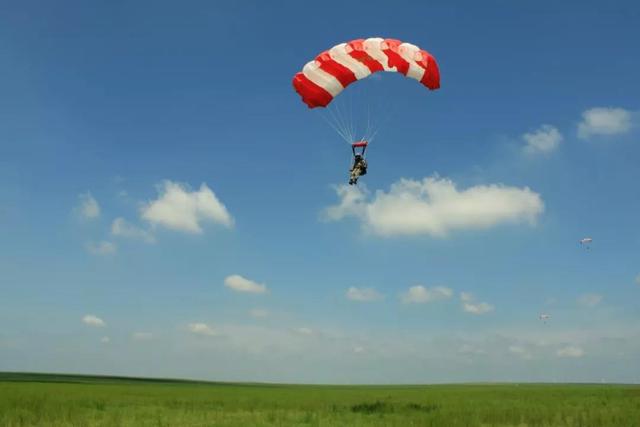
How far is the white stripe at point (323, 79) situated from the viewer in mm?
24359

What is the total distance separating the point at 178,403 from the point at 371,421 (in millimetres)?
14478

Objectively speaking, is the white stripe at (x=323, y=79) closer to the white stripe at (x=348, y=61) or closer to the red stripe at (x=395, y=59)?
the white stripe at (x=348, y=61)

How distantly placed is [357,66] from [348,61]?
449mm

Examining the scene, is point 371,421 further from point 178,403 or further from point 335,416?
point 178,403

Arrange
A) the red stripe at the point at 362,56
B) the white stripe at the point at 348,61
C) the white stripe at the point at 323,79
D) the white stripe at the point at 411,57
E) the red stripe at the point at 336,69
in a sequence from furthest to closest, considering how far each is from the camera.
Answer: the white stripe at the point at 323,79
the red stripe at the point at 336,69
the white stripe at the point at 348,61
the red stripe at the point at 362,56
the white stripe at the point at 411,57

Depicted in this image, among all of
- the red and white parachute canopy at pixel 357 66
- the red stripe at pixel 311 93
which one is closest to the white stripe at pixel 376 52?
the red and white parachute canopy at pixel 357 66

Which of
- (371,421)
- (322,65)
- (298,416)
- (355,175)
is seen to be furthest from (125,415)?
(322,65)

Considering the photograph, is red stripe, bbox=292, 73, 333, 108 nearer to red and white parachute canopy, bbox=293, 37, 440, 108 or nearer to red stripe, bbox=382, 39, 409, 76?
red and white parachute canopy, bbox=293, 37, 440, 108

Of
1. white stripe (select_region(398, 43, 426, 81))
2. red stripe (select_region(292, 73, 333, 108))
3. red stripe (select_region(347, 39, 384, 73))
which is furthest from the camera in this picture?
red stripe (select_region(292, 73, 333, 108))

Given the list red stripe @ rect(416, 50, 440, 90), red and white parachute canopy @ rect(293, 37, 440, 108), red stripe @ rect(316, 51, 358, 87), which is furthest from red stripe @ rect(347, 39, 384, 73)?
red stripe @ rect(416, 50, 440, 90)

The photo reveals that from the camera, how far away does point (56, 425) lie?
1775cm

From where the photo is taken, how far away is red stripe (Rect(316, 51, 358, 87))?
24.0 m

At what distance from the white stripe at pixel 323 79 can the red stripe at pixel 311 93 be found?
176 mm

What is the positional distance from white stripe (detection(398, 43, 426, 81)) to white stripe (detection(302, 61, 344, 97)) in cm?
301
